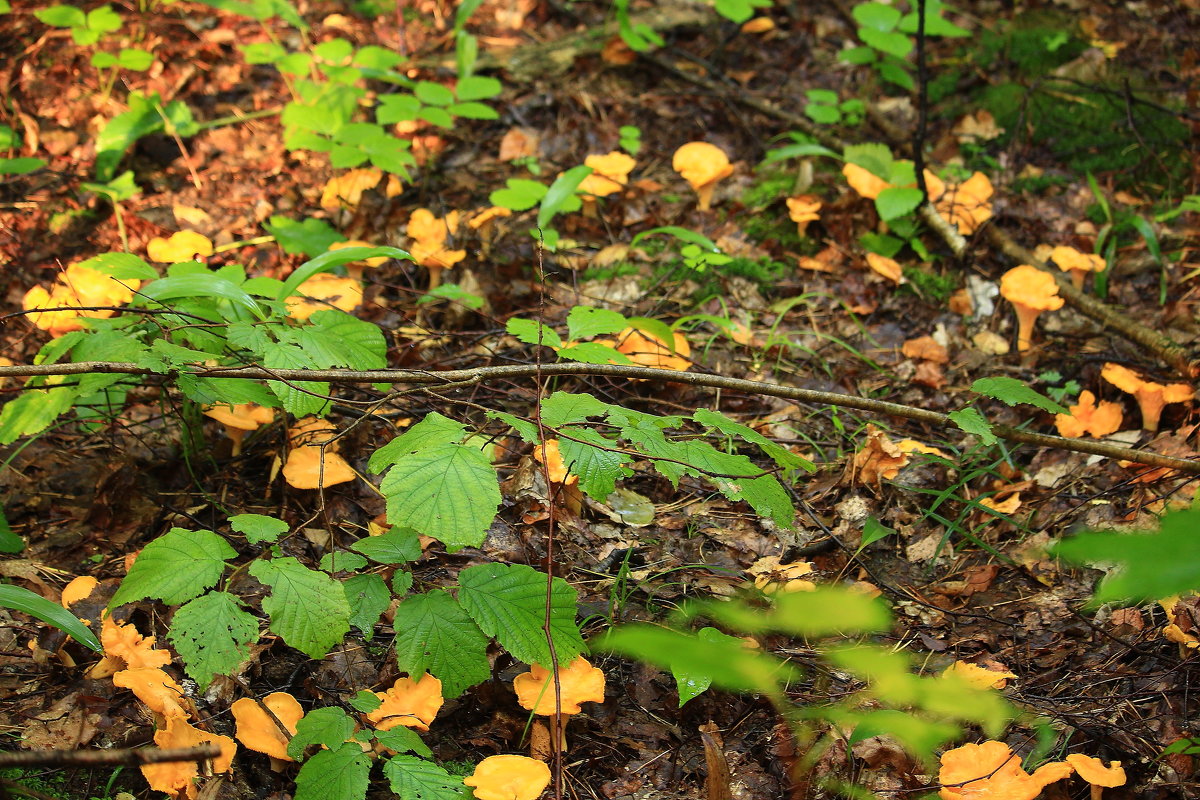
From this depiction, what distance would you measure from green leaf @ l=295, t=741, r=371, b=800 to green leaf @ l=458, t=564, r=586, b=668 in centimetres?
45

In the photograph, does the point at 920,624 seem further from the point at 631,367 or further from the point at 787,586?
the point at 631,367

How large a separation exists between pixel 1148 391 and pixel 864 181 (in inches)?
71.5

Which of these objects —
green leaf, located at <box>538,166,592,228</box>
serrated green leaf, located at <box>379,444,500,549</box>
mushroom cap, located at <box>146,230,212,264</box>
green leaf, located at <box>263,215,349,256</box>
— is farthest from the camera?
green leaf, located at <box>263,215,349,256</box>

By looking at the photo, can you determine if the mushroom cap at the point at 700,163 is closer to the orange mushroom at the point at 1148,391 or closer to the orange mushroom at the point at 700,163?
the orange mushroom at the point at 700,163

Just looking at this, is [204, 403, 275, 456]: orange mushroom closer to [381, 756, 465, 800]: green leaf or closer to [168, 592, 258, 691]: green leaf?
[168, 592, 258, 691]: green leaf

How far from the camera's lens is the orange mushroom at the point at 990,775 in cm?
204

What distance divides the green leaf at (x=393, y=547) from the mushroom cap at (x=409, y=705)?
1.12 feet

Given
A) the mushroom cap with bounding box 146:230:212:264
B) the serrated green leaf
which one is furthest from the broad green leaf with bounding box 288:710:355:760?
the mushroom cap with bounding box 146:230:212:264

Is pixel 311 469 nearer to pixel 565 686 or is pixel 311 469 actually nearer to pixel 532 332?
pixel 532 332

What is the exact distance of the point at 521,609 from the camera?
7.38ft

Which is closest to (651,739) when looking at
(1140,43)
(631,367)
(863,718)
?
(631,367)

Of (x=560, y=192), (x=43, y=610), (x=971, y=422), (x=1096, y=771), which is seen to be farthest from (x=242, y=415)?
(x=1096, y=771)

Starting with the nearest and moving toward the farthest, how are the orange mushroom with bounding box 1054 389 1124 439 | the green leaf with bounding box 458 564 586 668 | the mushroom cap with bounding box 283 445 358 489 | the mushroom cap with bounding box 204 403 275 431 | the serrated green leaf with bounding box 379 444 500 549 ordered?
the serrated green leaf with bounding box 379 444 500 549
the green leaf with bounding box 458 564 586 668
the mushroom cap with bounding box 283 445 358 489
the mushroom cap with bounding box 204 403 275 431
the orange mushroom with bounding box 1054 389 1124 439

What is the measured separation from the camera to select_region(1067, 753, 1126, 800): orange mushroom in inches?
80.0
